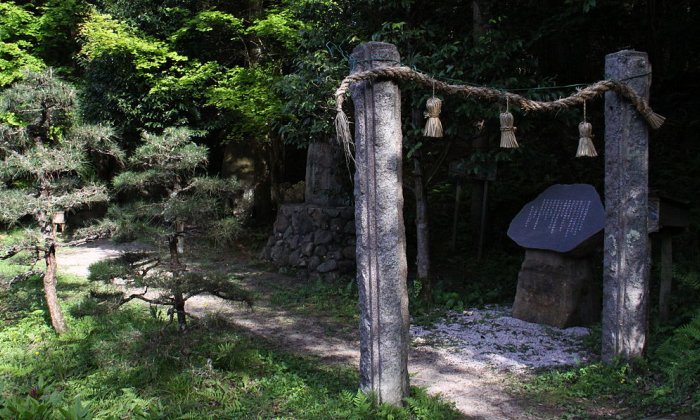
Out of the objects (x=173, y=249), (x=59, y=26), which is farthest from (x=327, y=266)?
(x=59, y=26)

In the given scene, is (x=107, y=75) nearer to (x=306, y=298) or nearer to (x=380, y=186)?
(x=306, y=298)

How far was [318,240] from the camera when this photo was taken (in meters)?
10.7

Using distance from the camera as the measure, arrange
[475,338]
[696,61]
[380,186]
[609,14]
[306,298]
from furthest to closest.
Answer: [696,61] < [609,14] < [306,298] < [475,338] < [380,186]

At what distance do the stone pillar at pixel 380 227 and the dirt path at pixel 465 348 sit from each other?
90 cm

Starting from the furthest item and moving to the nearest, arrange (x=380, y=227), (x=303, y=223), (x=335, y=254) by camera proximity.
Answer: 1. (x=303, y=223)
2. (x=335, y=254)
3. (x=380, y=227)

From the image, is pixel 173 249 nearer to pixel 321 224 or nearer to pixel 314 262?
pixel 314 262

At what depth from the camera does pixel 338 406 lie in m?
4.76

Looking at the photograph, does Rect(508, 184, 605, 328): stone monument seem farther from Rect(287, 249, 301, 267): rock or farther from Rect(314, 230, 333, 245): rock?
Rect(287, 249, 301, 267): rock

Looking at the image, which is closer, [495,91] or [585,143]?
[495,91]

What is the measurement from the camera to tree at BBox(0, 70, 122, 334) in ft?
21.9

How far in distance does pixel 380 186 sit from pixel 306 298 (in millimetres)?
5049

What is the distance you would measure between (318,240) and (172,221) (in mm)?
5064

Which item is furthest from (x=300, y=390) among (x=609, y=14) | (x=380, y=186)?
(x=609, y=14)

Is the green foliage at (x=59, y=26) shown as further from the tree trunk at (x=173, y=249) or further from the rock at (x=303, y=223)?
the tree trunk at (x=173, y=249)
